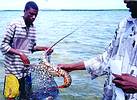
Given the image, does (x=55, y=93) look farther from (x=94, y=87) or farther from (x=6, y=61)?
(x=94, y=87)

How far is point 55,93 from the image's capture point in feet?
21.6

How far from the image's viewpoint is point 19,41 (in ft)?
21.2

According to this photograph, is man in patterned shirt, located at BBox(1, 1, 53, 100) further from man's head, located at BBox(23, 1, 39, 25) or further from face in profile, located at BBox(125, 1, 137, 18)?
face in profile, located at BBox(125, 1, 137, 18)

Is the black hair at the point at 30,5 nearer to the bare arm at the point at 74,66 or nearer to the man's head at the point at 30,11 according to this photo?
the man's head at the point at 30,11

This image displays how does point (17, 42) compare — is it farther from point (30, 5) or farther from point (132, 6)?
point (132, 6)

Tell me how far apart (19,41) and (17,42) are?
0.04 meters

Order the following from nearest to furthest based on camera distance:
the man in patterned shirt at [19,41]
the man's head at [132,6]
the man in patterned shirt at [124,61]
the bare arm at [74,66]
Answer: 1. the man in patterned shirt at [124,61]
2. the man's head at [132,6]
3. the bare arm at [74,66]
4. the man in patterned shirt at [19,41]

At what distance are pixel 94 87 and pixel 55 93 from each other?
472cm

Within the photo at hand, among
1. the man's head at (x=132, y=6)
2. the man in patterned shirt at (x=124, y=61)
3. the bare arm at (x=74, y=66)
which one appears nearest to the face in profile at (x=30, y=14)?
the bare arm at (x=74, y=66)

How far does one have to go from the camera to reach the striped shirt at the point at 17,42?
633 cm

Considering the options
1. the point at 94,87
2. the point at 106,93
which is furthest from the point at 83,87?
the point at 106,93

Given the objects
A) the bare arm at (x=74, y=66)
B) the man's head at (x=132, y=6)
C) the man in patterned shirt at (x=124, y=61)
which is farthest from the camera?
the bare arm at (x=74, y=66)

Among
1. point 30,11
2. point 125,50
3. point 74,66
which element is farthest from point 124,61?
point 30,11

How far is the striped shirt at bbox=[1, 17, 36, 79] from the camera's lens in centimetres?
633
